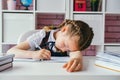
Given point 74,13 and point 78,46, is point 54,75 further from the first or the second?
point 74,13

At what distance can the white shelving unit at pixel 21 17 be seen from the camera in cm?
250

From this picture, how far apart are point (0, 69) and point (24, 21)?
1.79 m

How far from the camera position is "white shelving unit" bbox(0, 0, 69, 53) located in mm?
2500

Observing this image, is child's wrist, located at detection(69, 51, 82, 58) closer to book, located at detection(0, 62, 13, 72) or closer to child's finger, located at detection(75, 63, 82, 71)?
child's finger, located at detection(75, 63, 82, 71)

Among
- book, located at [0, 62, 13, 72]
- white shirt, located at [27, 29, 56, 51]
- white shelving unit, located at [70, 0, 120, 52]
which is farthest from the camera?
white shelving unit, located at [70, 0, 120, 52]

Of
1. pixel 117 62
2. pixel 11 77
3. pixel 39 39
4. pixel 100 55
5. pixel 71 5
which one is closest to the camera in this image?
pixel 11 77

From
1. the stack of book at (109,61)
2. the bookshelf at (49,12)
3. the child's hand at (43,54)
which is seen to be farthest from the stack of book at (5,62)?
the bookshelf at (49,12)

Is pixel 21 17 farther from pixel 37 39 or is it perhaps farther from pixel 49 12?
pixel 37 39

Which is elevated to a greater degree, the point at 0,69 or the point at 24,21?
the point at 24,21

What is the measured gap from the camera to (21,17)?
2.51 meters

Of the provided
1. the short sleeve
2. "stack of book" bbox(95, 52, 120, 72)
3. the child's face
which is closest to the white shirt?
the short sleeve

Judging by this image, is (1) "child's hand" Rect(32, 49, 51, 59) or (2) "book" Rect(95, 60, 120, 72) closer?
(2) "book" Rect(95, 60, 120, 72)

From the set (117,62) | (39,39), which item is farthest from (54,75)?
(39,39)

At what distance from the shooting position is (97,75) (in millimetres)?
735
